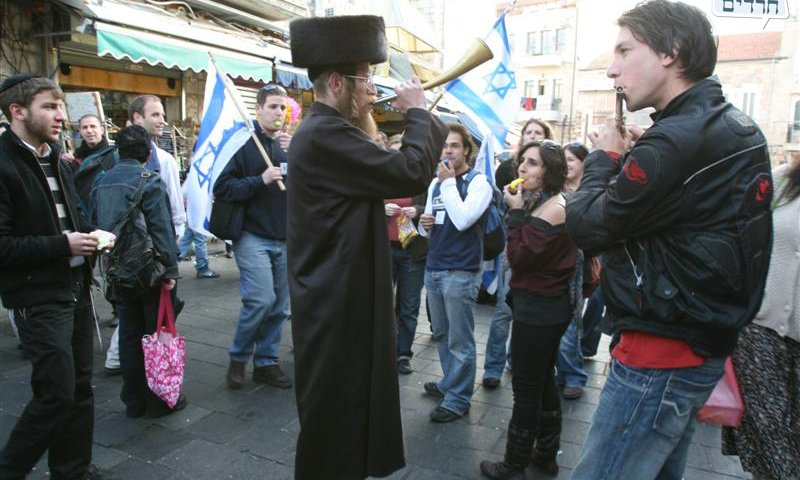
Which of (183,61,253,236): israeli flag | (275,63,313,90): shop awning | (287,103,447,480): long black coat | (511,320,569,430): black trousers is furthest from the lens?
(275,63,313,90): shop awning

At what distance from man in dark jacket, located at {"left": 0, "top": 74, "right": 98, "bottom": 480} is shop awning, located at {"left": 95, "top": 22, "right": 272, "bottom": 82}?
4.55 meters

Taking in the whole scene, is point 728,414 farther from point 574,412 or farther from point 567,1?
point 567,1

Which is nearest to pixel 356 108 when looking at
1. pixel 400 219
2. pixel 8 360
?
pixel 400 219

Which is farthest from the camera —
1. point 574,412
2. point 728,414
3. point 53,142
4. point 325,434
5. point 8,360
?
point 8,360

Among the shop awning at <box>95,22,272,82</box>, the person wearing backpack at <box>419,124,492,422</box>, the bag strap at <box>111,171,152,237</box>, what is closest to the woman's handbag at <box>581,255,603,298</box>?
the person wearing backpack at <box>419,124,492,422</box>

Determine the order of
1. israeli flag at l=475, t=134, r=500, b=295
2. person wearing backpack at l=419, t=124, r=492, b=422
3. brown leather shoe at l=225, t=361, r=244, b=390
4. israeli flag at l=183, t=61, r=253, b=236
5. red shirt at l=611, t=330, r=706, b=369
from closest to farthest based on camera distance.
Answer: red shirt at l=611, t=330, r=706, b=369, person wearing backpack at l=419, t=124, r=492, b=422, brown leather shoe at l=225, t=361, r=244, b=390, israeli flag at l=183, t=61, r=253, b=236, israeli flag at l=475, t=134, r=500, b=295

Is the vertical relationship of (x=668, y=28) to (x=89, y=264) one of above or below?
above

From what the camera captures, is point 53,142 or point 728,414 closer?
point 728,414

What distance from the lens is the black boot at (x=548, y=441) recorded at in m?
3.21

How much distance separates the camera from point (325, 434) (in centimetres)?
220

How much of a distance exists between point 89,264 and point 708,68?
3.14 m

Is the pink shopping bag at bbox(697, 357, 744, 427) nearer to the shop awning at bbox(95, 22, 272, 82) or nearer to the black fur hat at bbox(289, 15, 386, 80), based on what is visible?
the black fur hat at bbox(289, 15, 386, 80)

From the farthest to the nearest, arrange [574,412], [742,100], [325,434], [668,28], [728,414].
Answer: [742,100] < [574,412] < [728,414] < [325,434] < [668,28]

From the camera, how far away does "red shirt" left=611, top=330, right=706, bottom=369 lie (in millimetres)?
→ 1800
